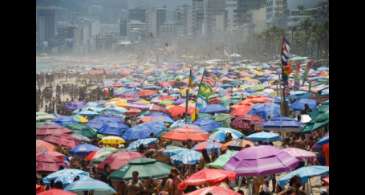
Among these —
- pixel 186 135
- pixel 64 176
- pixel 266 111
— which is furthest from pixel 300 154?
pixel 266 111

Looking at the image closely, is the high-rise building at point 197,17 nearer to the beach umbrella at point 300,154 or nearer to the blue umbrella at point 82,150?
the blue umbrella at point 82,150

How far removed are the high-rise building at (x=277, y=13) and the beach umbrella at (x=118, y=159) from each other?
79132 mm

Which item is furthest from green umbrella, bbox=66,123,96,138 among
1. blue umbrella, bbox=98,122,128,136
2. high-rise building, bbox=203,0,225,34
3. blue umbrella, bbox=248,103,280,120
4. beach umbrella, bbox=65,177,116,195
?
high-rise building, bbox=203,0,225,34

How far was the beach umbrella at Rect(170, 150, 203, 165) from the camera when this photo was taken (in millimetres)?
8625

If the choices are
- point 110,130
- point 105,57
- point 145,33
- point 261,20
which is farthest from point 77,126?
point 145,33

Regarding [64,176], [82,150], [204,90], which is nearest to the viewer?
[64,176]

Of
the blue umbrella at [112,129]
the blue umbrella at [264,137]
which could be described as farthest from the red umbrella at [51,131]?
the blue umbrella at [264,137]

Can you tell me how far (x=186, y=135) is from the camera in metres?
10.6

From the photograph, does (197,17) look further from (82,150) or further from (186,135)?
(82,150)

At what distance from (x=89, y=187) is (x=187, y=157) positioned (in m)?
2.34

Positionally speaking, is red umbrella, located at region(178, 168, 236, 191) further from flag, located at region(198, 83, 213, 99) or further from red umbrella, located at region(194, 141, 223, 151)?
flag, located at region(198, 83, 213, 99)

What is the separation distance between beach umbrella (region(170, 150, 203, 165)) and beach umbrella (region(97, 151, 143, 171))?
0.61 metres

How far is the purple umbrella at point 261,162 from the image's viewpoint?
7.07 m
